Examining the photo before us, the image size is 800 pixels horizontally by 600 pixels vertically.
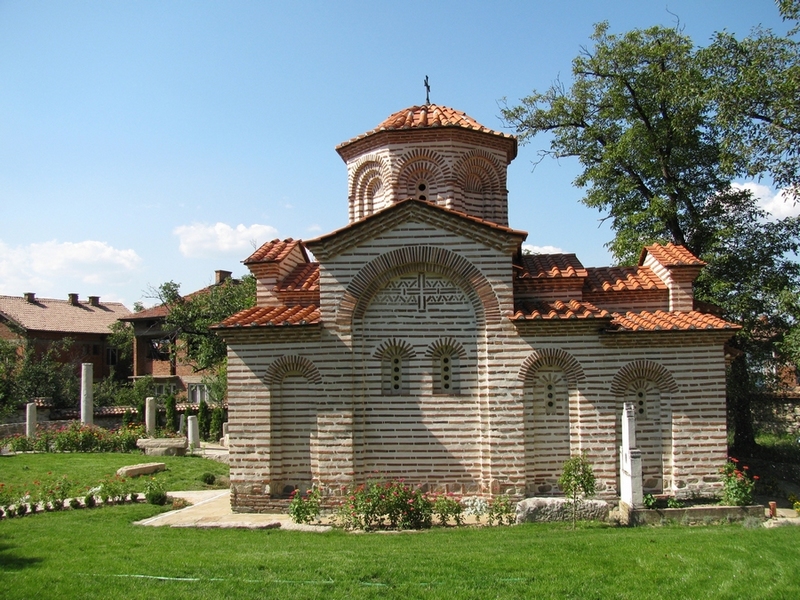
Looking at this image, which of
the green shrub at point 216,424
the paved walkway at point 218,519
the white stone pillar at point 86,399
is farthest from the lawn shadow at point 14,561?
the green shrub at point 216,424

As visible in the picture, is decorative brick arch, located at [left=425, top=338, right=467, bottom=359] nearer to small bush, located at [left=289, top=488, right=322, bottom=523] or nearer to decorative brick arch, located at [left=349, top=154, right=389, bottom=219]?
small bush, located at [left=289, top=488, right=322, bottom=523]

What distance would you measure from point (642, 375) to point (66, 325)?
37120 mm

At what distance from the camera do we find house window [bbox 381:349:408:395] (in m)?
11.2

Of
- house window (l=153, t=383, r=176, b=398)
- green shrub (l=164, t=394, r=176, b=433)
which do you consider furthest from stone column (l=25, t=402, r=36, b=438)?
house window (l=153, t=383, r=176, b=398)

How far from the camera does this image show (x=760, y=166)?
13.4 m

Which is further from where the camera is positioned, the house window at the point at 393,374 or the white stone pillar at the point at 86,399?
the white stone pillar at the point at 86,399

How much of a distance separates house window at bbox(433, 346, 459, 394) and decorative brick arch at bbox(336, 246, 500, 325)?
836 millimetres

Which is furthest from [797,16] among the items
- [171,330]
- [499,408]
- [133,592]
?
[171,330]

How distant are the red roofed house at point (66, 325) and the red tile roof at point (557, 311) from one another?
31.2m

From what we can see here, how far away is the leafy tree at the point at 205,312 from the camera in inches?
1139

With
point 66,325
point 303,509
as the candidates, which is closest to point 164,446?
point 303,509

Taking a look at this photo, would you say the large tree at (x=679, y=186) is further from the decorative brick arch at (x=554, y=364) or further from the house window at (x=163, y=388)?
the house window at (x=163, y=388)

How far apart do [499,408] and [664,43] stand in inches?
459

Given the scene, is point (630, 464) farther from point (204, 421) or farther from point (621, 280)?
point (204, 421)
